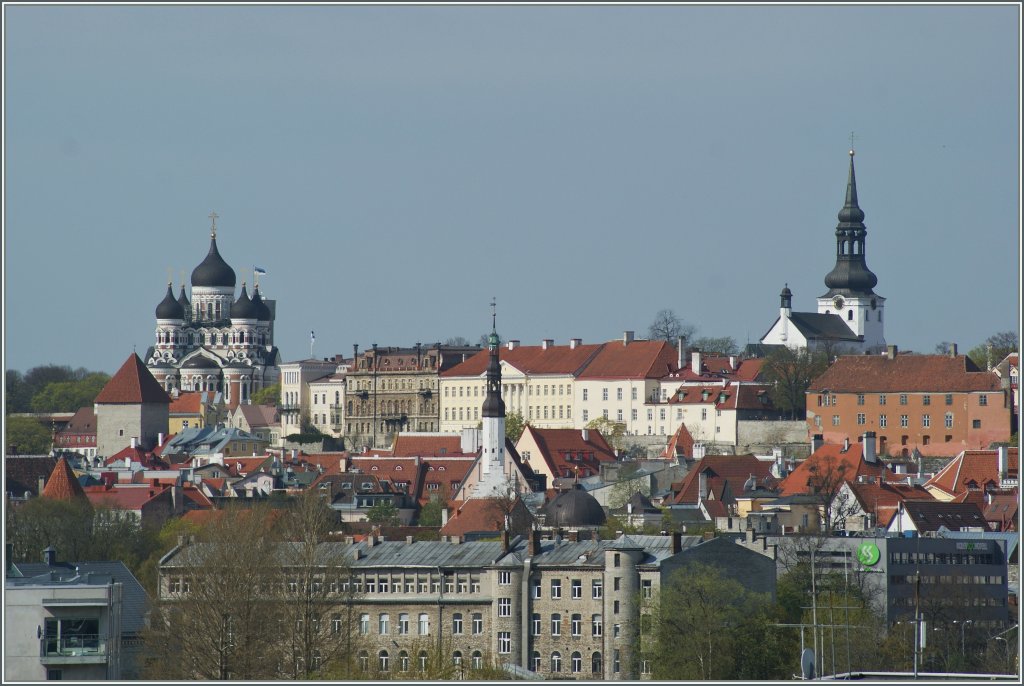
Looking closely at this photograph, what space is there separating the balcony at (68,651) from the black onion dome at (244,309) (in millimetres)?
144292

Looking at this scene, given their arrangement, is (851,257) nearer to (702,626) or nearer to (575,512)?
(575,512)

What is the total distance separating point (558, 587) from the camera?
185 feet

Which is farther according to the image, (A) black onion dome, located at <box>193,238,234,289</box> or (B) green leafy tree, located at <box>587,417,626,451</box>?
(A) black onion dome, located at <box>193,238,234,289</box>

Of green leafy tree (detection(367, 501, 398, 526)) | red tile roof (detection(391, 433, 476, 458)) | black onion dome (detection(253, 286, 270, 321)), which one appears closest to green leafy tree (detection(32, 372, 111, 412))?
black onion dome (detection(253, 286, 270, 321))

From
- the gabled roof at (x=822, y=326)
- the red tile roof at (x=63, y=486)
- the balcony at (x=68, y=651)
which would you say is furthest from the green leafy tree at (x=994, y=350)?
the balcony at (x=68, y=651)

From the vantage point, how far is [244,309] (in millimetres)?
183500

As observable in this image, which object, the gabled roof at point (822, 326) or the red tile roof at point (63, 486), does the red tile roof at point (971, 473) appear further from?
the gabled roof at point (822, 326)

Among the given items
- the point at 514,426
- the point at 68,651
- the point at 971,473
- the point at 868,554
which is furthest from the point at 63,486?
the point at 68,651

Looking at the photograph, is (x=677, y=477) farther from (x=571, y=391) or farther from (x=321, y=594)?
(x=321, y=594)

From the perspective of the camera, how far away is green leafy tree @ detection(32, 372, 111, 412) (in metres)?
179

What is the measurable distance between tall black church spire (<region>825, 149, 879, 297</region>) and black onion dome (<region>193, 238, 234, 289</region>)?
48317 mm

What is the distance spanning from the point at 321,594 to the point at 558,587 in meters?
8.88

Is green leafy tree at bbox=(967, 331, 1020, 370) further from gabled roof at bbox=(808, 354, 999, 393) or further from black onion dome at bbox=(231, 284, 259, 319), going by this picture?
black onion dome at bbox=(231, 284, 259, 319)

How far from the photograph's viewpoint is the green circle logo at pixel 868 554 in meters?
61.3
